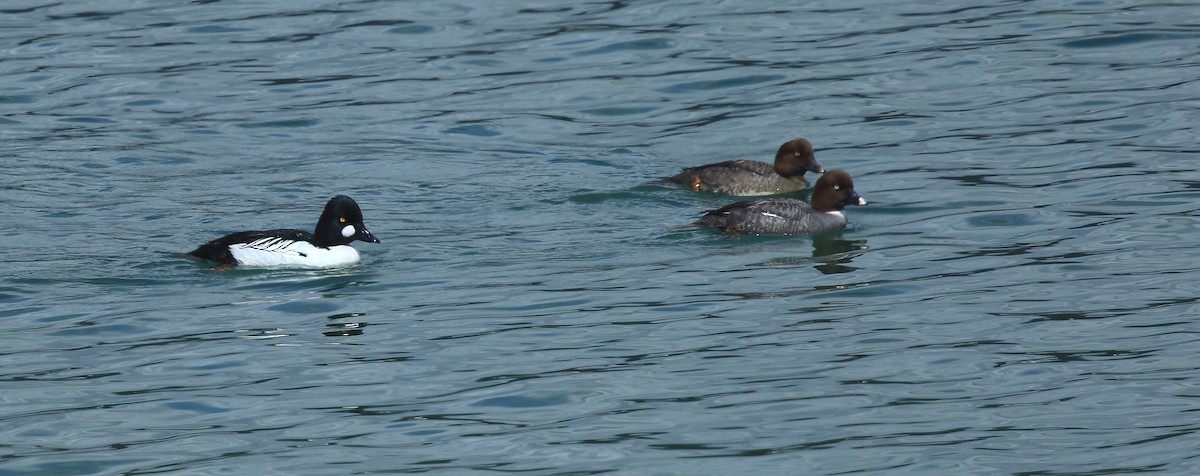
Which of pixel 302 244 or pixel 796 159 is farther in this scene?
pixel 796 159

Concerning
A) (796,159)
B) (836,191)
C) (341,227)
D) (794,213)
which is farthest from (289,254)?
(796,159)

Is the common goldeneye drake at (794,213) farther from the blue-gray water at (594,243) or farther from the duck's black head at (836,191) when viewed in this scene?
the blue-gray water at (594,243)

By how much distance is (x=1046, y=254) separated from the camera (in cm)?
1510

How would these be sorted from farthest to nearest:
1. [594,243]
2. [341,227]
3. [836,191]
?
1. [836,191]
2. [594,243]
3. [341,227]

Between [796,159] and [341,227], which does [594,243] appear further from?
[796,159]

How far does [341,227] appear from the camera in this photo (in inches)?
630

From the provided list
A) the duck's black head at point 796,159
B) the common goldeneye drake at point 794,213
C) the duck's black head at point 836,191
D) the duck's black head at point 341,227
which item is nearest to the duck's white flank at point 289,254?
the duck's black head at point 341,227

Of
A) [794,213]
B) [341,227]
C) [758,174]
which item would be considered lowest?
[794,213]

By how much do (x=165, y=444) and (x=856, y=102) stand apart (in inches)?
520

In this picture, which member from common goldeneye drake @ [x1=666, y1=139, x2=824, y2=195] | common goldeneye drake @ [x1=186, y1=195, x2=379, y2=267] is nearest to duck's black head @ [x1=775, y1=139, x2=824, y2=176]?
common goldeneye drake @ [x1=666, y1=139, x2=824, y2=195]

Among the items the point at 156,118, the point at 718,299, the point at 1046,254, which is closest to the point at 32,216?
the point at 156,118

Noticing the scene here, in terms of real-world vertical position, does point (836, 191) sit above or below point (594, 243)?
above

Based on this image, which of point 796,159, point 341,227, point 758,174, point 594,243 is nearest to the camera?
point 341,227

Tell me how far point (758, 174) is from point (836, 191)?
172cm
